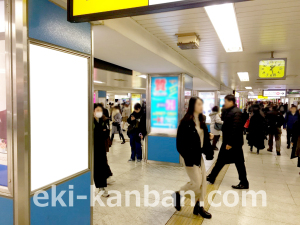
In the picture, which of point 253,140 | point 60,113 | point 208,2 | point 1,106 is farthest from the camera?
point 253,140

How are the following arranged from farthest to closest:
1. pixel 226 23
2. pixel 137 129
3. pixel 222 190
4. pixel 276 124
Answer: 1. pixel 276 124
2. pixel 137 129
3. pixel 222 190
4. pixel 226 23

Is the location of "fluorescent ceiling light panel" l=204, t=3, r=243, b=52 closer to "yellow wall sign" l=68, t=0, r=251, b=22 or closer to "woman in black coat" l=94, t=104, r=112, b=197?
"yellow wall sign" l=68, t=0, r=251, b=22

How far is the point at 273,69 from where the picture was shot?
4730 mm

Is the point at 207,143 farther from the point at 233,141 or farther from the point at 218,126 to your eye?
the point at 218,126

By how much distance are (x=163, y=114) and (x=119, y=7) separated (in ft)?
15.0

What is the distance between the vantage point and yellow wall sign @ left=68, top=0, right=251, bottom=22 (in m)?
1.43

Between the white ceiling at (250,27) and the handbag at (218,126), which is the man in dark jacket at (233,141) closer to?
the white ceiling at (250,27)

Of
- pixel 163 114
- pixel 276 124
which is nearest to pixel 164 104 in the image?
pixel 163 114

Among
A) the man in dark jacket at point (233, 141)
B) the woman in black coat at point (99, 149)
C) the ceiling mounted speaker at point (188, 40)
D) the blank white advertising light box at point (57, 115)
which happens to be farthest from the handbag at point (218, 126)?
the blank white advertising light box at point (57, 115)

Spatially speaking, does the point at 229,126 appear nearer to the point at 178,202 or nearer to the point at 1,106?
the point at 178,202

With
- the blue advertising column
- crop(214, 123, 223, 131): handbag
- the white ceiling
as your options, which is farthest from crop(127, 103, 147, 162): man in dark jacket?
crop(214, 123, 223, 131): handbag

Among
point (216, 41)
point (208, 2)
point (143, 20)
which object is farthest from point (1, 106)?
point (216, 41)

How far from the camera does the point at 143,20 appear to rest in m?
3.15

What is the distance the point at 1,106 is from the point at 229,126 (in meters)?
3.46
